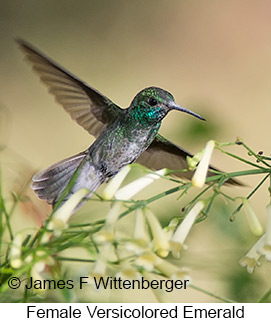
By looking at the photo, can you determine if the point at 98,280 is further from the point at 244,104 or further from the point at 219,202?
the point at 244,104

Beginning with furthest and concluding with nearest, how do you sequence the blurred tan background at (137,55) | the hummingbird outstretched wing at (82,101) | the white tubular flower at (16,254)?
the blurred tan background at (137,55), the hummingbird outstretched wing at (82,101), the white tubular flower at (16,254)

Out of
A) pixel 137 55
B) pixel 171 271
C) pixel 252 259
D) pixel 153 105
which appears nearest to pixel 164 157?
pixel 153 105

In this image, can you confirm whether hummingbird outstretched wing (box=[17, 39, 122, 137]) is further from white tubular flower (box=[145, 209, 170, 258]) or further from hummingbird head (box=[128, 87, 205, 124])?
white tubular flower (box=[145, 209, 170, 258])

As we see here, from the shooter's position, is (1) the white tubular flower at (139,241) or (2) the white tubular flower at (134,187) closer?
(1) the white tubular flower at (139,241)

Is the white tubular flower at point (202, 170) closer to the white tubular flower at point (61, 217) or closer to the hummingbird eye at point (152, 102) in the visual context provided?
the white tubular flower at point (61, 217)

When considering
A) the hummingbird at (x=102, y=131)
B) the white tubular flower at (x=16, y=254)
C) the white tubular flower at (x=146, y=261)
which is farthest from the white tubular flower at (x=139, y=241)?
the hummingbird at (x=102, y=131)
